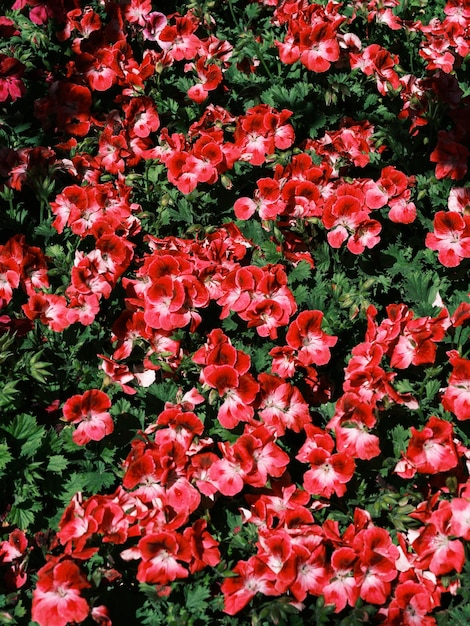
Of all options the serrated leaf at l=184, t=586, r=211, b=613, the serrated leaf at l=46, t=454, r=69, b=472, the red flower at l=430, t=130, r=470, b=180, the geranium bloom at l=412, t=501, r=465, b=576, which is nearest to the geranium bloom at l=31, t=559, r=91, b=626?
the serrated leaf at l=184, t=586, r=211, b=613

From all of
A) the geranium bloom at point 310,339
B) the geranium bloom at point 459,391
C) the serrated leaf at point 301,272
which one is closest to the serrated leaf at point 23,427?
the geranium bloom at point 310,339

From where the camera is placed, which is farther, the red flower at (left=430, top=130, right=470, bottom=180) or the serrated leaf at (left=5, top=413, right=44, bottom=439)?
the red flower at (left=430, top=130, right=470, bottom=180)

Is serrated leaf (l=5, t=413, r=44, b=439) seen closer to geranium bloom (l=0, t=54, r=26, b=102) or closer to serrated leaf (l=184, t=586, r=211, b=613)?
serrated leaf (l=184, t=586, r=211, b=613)

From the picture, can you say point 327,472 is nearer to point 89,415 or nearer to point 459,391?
point 459,391

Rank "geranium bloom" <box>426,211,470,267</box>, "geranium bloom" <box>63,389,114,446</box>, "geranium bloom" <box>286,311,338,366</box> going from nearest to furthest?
1. "geranium bloom" <box>63,389,114,446</box>
2. "geranium bloom" <box>286,311,338,366</box>
3. "geranium bloom" <box>426,211,470,267</box>

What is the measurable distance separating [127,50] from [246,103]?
626 millimetres

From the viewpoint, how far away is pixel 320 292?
2.72m

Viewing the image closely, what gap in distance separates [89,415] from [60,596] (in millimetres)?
594

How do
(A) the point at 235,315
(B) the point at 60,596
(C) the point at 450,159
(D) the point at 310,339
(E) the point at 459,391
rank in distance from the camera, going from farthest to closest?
1. (C) the point at 450,159
2. (A) the point at 235,315
3. (D) the point at 310,339
4. (E) the point at 459,391
5. (B) the point at 60,596

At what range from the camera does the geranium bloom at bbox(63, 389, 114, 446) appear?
2350 mm

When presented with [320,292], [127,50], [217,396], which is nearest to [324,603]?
[217,396]

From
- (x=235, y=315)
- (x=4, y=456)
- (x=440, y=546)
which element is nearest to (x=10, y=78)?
(x=235, y=315)

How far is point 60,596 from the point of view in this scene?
1991mm

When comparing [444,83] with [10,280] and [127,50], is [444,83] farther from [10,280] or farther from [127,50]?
[10,280]
